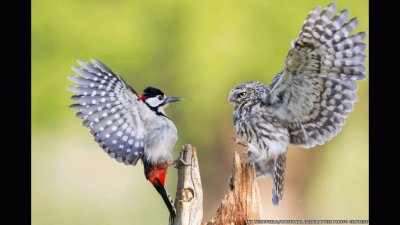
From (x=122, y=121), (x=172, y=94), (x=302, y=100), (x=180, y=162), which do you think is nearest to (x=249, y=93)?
(x=302, y=100)

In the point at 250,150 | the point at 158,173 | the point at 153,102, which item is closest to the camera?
the point at 158,173

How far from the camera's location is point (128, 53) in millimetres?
6266

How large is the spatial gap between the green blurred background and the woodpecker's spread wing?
0.93 m

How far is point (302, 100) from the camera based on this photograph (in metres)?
4.72

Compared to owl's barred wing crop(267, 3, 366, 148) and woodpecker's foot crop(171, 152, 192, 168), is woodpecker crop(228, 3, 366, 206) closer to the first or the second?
owl's barred wing crop(267, 3, 366, 148)

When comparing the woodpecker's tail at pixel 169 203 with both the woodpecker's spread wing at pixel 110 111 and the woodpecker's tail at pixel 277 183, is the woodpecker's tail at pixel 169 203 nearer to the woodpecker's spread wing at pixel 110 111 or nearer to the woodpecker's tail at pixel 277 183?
the woodpecker's spread wing at pixel 110 111

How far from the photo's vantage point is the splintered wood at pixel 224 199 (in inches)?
168

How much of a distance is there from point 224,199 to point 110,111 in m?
0.88

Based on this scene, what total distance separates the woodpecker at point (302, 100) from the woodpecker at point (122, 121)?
0.56 m

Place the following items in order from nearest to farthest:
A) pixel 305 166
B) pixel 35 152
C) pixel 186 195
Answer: pixel 186 195
pixel 35 152
pixel 305 166

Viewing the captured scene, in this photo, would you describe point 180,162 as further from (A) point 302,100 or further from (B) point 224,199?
(A) point 302,100

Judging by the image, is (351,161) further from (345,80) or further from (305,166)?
(345,80)

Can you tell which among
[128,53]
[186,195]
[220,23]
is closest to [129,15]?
[128,53]

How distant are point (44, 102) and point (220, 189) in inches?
66.1
